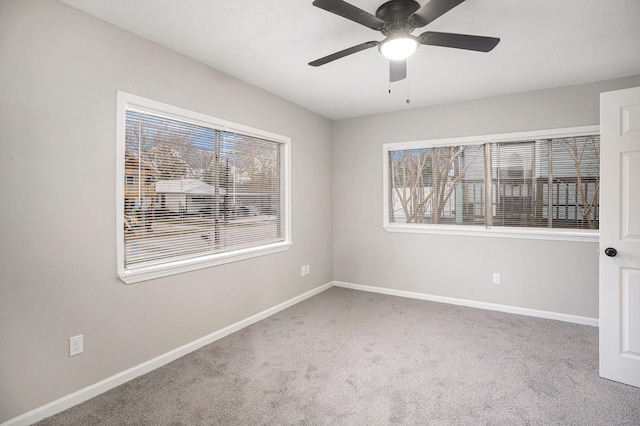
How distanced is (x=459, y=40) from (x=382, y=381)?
7.76 feet

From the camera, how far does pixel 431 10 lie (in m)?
1.69

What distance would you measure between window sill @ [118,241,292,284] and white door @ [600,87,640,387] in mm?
3048

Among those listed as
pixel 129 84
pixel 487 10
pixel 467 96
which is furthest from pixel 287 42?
pixel 467 96

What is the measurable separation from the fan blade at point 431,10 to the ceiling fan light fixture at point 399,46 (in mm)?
95

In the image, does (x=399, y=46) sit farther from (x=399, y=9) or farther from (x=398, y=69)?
(x=398, y=69)

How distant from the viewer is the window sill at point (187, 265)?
7.91 ft

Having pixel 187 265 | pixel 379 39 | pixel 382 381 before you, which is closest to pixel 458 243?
pixel 382 381

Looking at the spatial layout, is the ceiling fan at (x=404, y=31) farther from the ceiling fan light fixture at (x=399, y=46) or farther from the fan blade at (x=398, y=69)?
the fan blade at (x=398, y=69)

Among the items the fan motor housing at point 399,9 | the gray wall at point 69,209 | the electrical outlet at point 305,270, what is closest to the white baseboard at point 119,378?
the gray wall at point 69,209

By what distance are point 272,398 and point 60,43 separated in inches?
105

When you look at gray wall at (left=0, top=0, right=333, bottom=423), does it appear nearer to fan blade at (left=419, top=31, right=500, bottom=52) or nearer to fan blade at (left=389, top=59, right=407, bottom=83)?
fan blade at (left=389, top=59, right=407, bottom=83)

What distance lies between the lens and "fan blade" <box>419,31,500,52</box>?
6.20 feet

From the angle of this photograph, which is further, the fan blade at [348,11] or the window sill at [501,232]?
the window sill at [501,232]

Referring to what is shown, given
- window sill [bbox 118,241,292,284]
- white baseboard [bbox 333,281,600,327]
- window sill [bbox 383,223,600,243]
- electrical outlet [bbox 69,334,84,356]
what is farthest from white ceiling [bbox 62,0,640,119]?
white baseboard [bbox 333,281,600,327]
